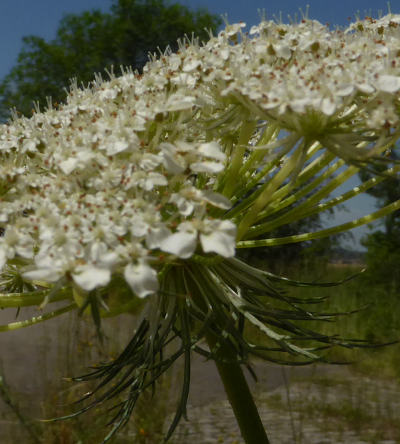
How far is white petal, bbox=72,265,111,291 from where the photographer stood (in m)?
1.06

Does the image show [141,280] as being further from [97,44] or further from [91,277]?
[97,44]

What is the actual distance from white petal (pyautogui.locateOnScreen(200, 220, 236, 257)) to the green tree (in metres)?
17.7

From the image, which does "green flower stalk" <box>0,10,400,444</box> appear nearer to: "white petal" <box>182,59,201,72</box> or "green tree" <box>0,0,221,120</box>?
"white petal" <box>182,59,201,72</box>

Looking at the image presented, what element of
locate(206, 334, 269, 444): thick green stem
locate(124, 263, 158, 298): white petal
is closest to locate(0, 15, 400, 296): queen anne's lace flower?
locate(124, 263, 158, 298): white petal

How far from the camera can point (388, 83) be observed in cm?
123

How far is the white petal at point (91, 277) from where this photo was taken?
3.48 ft

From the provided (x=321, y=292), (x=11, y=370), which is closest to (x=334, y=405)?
(x=11, y=370)

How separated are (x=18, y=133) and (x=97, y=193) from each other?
628 millimetres

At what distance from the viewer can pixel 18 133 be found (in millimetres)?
1778

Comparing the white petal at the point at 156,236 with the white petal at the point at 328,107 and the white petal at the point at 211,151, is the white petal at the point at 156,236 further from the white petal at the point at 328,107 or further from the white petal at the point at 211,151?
the white petal at the point at 328,107

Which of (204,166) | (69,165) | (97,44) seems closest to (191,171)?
(204,166)

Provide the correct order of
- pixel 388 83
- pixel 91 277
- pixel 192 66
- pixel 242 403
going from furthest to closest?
pixel 242 403 → pixel 192 66 → pixel 388 83 → pixel 91 277

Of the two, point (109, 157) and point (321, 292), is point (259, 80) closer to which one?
point (109, 157)

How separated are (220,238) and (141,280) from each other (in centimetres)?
20
